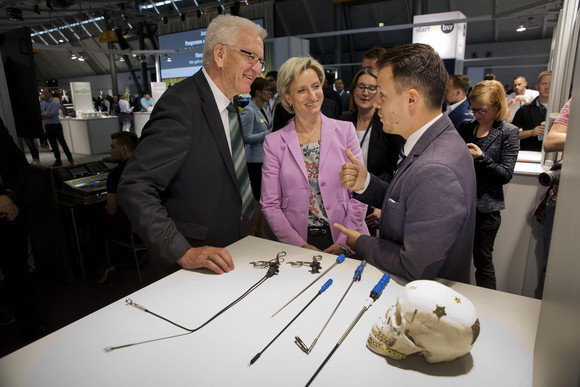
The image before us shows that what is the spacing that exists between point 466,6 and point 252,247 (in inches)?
512

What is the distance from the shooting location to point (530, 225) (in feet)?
9.17

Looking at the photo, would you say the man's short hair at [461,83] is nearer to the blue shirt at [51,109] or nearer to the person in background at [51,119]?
the person in background at [51,119]

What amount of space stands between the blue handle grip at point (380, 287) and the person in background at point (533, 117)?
11.4 feet

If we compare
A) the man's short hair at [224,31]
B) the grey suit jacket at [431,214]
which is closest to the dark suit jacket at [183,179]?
the man's short hair at [224,31]

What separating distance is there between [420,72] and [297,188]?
0.88m

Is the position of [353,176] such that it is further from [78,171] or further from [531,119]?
[531,119]

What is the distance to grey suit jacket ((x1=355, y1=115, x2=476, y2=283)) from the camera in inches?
41.1

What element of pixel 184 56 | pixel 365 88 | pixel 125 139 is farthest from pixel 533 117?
pixel 184 56

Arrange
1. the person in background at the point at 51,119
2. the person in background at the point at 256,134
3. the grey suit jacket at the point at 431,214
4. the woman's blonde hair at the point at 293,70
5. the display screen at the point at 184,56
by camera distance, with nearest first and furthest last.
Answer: the grey suit jacket at the point at 431,214, the woman's blonde hair at the point at 293,70, the person in background at the point at 256,134, the person in background at the point at 51,119, the display screen at the point at 184,56

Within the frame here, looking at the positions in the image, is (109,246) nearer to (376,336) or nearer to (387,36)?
(376,336)

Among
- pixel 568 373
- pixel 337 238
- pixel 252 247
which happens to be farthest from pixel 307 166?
pixel 568 373

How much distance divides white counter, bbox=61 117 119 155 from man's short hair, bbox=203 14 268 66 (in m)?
8.54

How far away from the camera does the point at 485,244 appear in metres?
2.58

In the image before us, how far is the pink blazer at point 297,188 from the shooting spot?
1.87 meters
